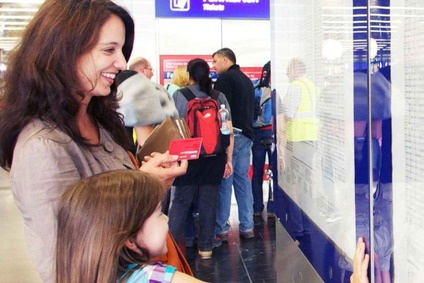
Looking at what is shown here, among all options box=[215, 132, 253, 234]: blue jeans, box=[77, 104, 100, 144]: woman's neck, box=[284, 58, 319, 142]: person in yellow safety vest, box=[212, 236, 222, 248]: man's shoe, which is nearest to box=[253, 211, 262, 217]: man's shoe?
box=[215, 132, 253, 234]: blue jeans

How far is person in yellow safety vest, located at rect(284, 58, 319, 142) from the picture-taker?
4.13 feet

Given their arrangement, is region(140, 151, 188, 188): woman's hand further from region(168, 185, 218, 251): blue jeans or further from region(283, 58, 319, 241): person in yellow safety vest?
region(168, 185, 218, 251): blue jeans

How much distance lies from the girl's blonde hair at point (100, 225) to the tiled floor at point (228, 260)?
2.47 m

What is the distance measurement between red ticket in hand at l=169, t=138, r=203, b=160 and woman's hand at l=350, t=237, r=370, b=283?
2.30ft

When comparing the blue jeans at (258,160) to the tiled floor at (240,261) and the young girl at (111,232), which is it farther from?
the young girl at (111,232)

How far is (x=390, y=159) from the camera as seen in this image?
2.70ft

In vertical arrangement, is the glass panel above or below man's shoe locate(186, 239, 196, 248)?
above

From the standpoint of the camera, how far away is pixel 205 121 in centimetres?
350

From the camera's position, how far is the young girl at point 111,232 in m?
0.93

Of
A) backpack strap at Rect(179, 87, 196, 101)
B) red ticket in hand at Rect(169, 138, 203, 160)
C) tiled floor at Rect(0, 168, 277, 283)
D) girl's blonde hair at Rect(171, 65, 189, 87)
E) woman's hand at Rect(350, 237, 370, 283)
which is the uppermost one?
girl's blonde hair at Rect(171, 65, 189, 87)

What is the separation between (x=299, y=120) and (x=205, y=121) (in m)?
2.09

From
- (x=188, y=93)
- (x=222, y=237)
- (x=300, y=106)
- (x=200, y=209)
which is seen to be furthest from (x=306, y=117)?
(x=222, y=237)

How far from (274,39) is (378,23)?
971mm

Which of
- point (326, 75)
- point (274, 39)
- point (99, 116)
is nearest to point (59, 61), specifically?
point (99, 116)
